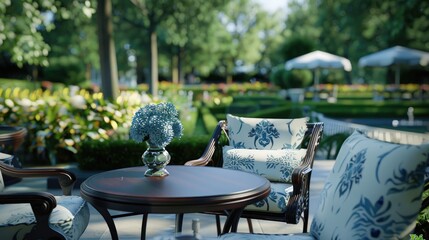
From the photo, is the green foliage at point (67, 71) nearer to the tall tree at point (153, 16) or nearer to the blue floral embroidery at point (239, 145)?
the tall tree at point (153, 16)

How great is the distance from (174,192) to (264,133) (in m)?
1.55

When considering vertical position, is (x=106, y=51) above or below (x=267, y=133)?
above

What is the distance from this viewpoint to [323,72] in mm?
45250

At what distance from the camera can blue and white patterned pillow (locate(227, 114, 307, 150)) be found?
12.5ft

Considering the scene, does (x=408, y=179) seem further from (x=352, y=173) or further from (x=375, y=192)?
(x=352, y=173)

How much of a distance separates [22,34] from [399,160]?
30.4 feet

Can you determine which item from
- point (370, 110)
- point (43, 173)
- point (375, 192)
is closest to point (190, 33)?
point (370, 110)

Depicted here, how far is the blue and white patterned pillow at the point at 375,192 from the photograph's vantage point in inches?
73.9

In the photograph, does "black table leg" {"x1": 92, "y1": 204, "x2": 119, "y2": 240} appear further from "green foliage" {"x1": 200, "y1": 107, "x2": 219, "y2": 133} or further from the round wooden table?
"green foliage" {"x1": 200, "y1": 107, "x2": 219, "y2": 133}

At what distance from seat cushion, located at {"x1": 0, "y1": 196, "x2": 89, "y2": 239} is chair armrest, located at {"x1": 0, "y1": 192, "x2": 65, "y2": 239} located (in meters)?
0.05

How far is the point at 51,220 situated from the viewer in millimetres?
2623

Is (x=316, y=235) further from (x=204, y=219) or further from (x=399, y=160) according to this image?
(x=204, y=219)

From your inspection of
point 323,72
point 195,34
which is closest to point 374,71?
point 323,72

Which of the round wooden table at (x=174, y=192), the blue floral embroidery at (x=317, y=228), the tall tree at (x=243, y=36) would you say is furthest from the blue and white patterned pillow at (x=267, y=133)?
the tall tree at (x=243, y=36)
